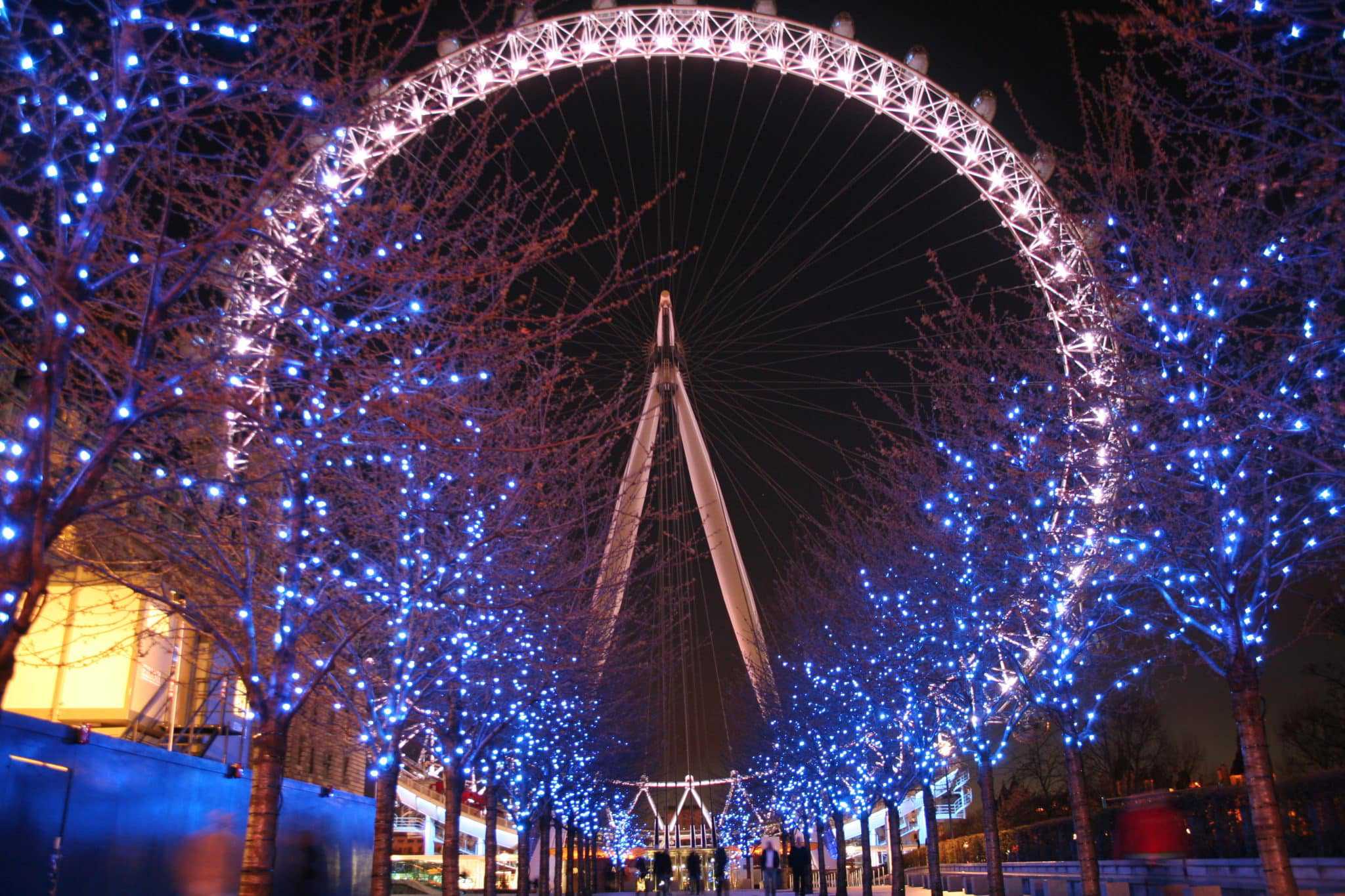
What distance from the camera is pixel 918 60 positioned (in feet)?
87.6

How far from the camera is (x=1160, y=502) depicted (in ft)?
39.7

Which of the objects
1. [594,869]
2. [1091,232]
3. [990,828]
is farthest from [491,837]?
[594,869]

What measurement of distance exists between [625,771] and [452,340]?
104 ft

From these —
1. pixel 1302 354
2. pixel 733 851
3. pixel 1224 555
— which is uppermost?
pixel 1302 354

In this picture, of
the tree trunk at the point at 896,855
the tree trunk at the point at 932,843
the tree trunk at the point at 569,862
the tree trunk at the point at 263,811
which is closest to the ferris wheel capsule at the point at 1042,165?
the tree trunk at the point at 932,843

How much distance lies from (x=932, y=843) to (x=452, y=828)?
1114 cm

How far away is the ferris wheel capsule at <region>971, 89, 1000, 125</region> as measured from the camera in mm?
26500

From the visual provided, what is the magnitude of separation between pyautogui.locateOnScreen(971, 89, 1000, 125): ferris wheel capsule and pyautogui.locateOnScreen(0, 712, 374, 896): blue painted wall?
21.4m

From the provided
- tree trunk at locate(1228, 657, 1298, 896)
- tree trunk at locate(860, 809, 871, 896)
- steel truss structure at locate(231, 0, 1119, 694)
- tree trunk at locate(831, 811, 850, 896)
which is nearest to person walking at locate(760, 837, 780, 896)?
tree trunk at locate(860, 809, 871, 896)

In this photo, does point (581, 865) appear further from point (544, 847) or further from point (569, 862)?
point (544, 847)

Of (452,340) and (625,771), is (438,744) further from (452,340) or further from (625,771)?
(625,771)

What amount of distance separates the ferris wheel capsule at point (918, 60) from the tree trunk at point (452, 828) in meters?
19.2

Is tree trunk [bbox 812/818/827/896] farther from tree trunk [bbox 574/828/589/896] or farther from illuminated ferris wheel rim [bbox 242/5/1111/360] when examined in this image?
illuminated ferris wheel rim [bbox 242/5/1111/360]

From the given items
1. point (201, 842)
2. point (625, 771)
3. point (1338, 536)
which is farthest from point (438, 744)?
point (625, 771)
